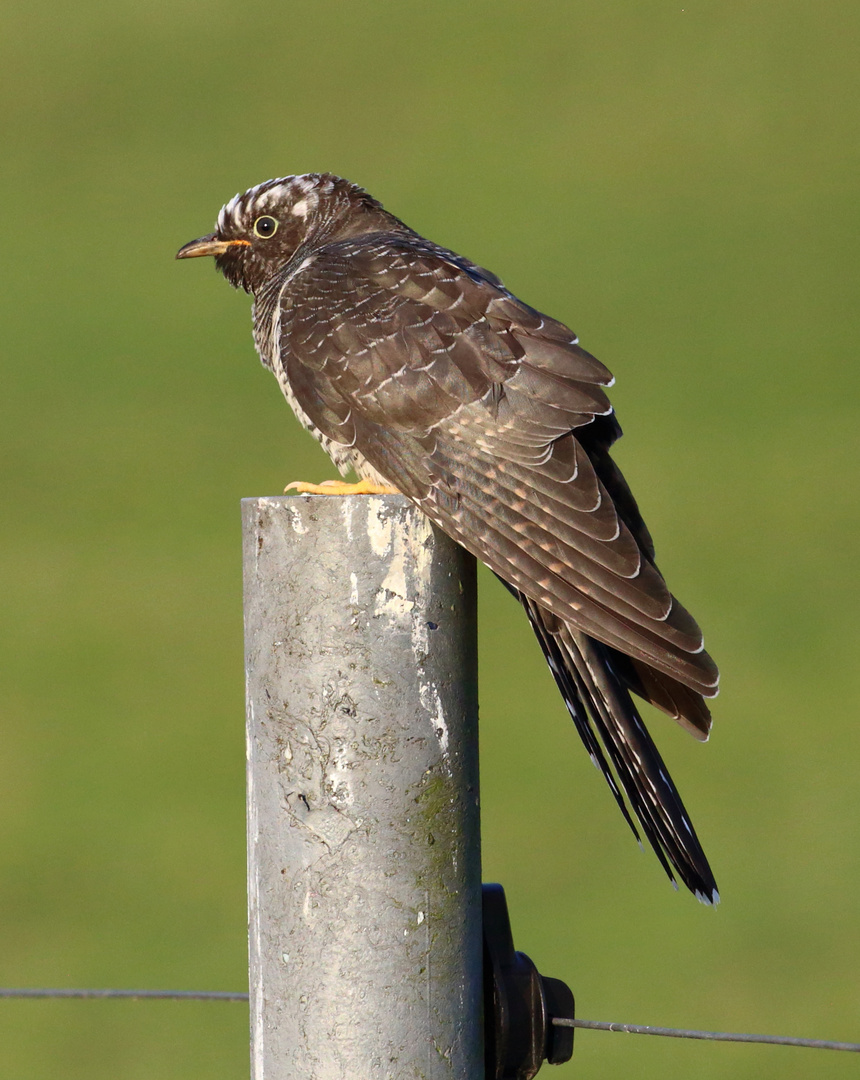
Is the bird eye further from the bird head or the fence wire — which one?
the fence wire

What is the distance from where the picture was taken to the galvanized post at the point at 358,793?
2250 millimetres

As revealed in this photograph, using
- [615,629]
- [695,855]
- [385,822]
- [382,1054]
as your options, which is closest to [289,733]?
[385,822]

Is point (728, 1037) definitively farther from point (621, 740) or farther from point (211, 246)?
point (211, 246)

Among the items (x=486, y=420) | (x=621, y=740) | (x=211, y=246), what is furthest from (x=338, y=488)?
(x=211, y=246)

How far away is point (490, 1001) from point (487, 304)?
5.94 feet

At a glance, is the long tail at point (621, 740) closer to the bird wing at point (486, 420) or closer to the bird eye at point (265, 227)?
the bird wing at point (486, 420)

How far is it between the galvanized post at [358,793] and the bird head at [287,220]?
2504 mm

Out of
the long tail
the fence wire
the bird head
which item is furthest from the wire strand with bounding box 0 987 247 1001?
the bird head

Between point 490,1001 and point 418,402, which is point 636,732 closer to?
point 490,1001

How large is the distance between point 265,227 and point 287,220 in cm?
9

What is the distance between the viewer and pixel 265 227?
185 inches

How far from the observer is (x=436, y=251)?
392 centimetres

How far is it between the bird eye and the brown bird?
75 centimetres

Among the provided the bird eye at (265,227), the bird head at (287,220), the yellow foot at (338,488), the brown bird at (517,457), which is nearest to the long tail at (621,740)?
the brown bird at (517,457)
